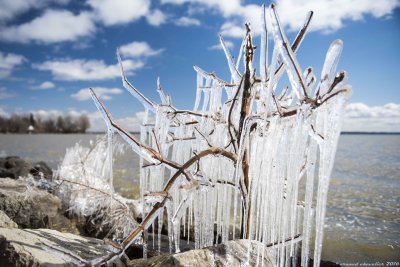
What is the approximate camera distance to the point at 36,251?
A: 2.62 metres

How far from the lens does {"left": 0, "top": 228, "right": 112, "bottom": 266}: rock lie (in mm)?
2264

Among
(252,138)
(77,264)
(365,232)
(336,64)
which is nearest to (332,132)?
(336,64)

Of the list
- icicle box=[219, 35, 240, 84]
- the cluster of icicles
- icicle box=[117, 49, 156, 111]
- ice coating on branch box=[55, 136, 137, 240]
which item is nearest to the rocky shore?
the cluster of icicles

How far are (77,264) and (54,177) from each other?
593 cm

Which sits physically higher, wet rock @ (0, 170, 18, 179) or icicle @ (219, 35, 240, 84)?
icicle @ (219, 35, 240, 84)

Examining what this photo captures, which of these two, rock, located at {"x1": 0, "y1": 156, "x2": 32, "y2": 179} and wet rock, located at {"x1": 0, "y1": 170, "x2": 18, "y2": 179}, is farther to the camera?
rock, located at {"x1": 0, "y1": 156, "x2": 32, "y2": 179}

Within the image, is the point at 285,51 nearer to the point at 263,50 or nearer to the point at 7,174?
the point at 263,50

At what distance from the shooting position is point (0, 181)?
579 centimetres

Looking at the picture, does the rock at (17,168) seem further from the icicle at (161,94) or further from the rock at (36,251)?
the icicle at (161,94)

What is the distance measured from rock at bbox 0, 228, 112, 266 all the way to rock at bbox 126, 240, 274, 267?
530mm

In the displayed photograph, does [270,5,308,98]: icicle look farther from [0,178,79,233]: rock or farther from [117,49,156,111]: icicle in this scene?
[0,178,79,233]: rock

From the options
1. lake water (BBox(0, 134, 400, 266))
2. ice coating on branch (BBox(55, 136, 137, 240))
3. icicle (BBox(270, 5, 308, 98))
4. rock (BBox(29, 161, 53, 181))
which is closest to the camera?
icicle (BBox(270, 5, 308, 98))

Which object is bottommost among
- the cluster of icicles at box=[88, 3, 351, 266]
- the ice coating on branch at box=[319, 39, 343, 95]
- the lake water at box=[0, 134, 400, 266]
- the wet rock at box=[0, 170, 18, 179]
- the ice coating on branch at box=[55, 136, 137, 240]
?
the lake water at box=[0, 134, 400, 266]

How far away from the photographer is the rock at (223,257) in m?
2.50
